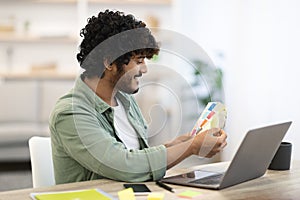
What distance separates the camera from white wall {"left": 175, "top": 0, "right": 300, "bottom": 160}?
4.30 meters

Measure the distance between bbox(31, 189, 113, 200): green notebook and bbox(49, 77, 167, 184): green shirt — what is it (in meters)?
0.16

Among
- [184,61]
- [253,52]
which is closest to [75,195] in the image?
[184,61]

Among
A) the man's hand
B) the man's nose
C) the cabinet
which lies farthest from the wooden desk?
the cabinet

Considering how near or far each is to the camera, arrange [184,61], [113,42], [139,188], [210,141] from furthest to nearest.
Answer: [184,61], [113,42], [210,141], [139,188]

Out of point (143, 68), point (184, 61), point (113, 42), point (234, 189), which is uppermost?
point (184, 61)

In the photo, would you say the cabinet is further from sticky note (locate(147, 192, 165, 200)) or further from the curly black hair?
sticky note (locate(147, 192, 165, 200))

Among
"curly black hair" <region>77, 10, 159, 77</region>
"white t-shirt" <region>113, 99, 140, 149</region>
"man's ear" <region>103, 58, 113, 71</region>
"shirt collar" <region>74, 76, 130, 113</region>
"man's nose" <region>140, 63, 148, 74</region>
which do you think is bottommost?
"white t-shirt" <region>113, 99, 140, 149</region>

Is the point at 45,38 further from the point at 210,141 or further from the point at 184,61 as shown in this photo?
the point at 210,141

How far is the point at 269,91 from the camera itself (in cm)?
460

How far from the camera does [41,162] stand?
2115 millimetres

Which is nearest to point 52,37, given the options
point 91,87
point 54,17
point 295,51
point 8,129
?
point 54,17

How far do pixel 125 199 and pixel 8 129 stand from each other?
3.72m

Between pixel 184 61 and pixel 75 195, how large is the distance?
274cm

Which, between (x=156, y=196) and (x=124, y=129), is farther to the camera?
(x=124, y=129)
